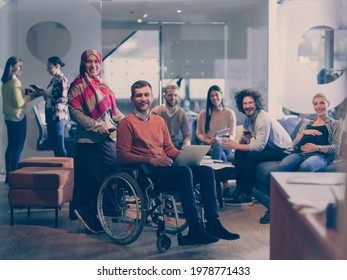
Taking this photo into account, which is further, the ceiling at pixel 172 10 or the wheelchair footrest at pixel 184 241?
the ceiling at pixel 172 10

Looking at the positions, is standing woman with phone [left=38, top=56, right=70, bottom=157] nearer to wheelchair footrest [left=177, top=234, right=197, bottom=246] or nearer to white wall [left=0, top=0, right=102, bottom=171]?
white wall [left=0, top=0, right=102, bottom=171]

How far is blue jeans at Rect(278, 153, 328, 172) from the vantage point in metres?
5.24

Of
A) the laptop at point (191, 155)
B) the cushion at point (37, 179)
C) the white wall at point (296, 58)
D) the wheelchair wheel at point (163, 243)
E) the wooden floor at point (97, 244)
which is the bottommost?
the wooden floor at point (97, 244)

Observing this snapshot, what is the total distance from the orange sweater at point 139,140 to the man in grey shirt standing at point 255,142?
4.84ft

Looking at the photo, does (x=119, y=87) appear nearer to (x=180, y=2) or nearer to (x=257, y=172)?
(x=180, y=2)

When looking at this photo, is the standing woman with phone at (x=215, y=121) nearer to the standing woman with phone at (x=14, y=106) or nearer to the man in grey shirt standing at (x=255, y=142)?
the man in grey shirt standing at (x=255, y=142)

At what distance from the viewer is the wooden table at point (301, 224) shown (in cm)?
166

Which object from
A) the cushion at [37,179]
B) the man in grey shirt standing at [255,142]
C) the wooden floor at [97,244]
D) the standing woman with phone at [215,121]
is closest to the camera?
the wooden floor at [97,244]

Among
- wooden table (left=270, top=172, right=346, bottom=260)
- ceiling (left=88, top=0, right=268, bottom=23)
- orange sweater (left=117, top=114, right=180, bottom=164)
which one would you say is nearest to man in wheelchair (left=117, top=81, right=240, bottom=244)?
orange sweater (left=117, top=114, right=180, bottom=164)

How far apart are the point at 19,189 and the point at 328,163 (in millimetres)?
2564

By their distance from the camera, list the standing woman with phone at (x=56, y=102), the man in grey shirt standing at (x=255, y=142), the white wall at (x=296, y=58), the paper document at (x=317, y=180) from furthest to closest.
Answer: the white wall at (x=296, y=58)
the standing woman with phone at (x=56, y=102)
the man in grey shirt standing at (x=255, y=142)
the paper document at (x=317, y=180)

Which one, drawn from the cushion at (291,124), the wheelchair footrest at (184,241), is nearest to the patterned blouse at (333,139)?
the cushion at (291,124)
